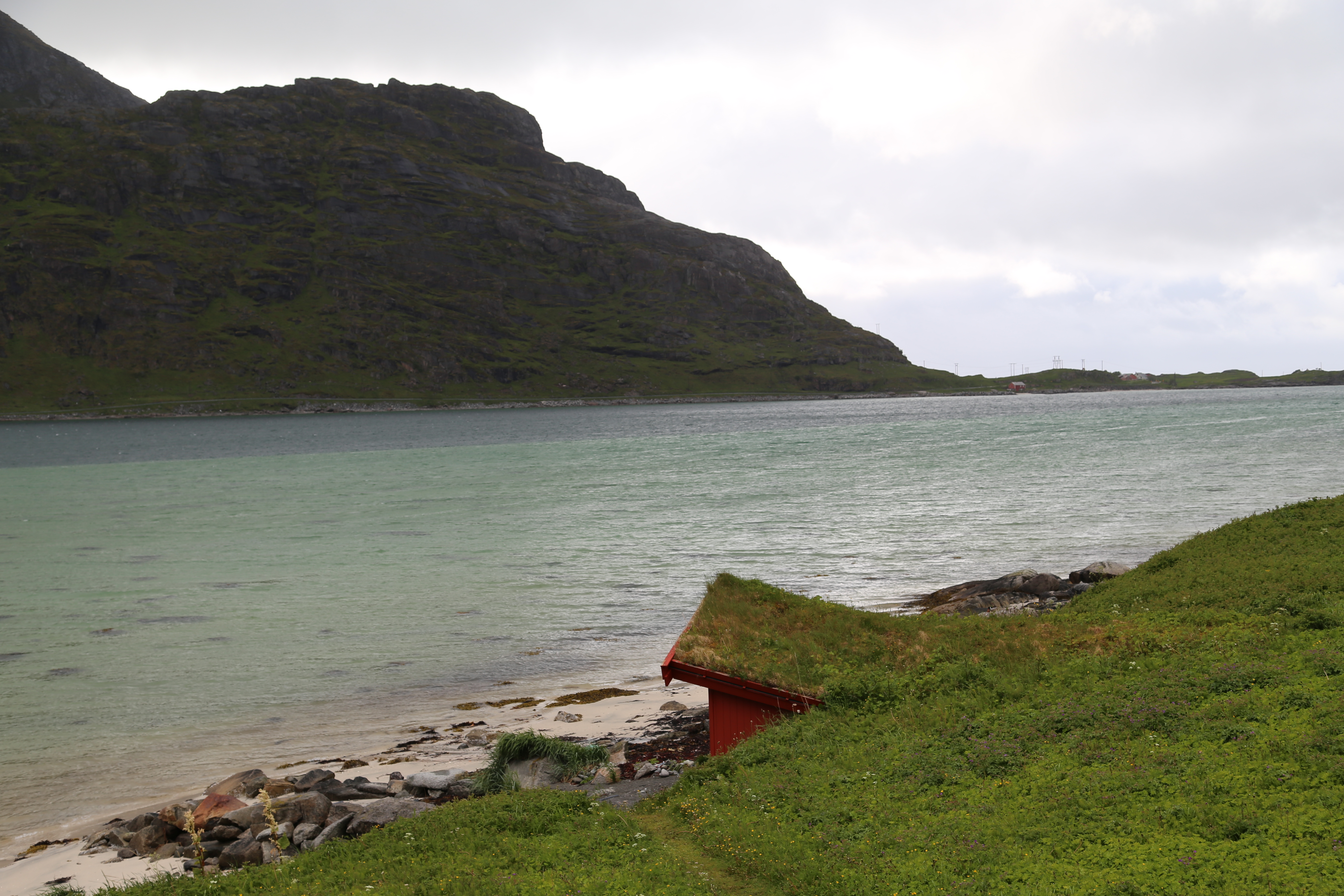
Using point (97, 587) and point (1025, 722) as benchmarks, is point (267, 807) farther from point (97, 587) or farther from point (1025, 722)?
point (97, 587)

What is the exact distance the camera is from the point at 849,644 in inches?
714

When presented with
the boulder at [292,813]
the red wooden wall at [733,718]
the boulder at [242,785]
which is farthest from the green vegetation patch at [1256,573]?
the boulder at [242,785]

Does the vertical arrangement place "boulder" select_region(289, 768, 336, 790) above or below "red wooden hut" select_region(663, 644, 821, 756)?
below

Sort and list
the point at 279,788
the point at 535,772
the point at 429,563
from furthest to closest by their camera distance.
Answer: the point at 429,563
the point at 279,788
the point at 535,772

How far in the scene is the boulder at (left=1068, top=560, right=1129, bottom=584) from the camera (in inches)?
1149

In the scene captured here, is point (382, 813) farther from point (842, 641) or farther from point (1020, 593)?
point (1020, 593)

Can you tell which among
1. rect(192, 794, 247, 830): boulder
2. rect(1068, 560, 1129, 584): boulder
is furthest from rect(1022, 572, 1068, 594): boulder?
rect(192, 794, 247, 830): boulder

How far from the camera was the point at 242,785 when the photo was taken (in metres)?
18.0

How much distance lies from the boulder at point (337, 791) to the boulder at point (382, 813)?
3.03ft

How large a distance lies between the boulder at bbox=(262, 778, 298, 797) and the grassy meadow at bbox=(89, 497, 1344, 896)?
5.03 metres

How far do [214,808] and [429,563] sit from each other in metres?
31.3

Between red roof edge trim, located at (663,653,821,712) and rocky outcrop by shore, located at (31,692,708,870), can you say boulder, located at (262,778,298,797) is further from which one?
red roof edge trim, located at (663,653,821,712)

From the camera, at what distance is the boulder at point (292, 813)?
15.3 metres

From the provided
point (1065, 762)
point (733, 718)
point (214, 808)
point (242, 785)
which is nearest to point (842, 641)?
point (733, 718)
